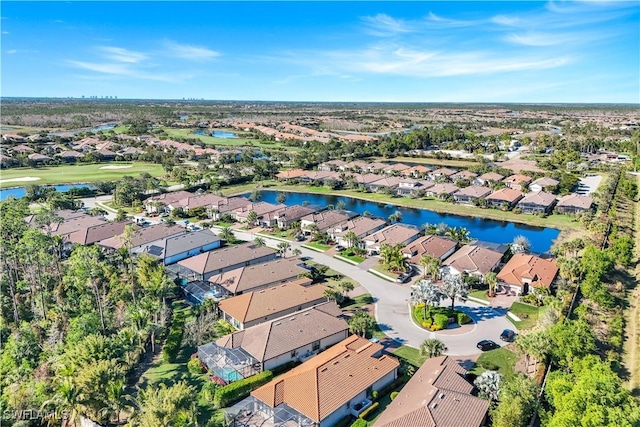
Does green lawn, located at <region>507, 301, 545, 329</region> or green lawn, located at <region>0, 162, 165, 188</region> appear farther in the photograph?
green lawn, located at <region>0, 162, 165, 188</region>

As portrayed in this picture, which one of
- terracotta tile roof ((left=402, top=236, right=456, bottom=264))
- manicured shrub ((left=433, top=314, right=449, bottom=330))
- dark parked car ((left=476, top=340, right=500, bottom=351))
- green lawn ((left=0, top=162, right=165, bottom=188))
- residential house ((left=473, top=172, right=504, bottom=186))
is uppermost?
residential house ((left=473, top=172, right=504, bottom=186))

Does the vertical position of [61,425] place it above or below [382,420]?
below

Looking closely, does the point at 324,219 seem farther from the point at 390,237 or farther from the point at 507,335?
the point at 507,335

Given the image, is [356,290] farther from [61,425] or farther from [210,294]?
[61,425]

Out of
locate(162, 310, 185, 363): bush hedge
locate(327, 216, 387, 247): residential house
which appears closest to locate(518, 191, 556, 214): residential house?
locate(327, 216, 387, 247): residential house

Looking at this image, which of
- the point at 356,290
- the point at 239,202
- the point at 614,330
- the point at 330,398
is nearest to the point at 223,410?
the point at 330,398

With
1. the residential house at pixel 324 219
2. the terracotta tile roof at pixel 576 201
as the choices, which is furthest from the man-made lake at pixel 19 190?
the terracotta tile roof at pixel 576 201

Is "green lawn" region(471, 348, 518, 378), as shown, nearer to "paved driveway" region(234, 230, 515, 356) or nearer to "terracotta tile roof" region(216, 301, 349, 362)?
"paved driveway" region(234, 230, 515, 356)
